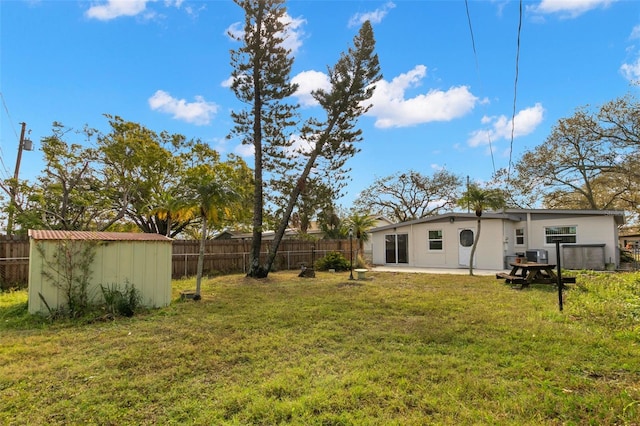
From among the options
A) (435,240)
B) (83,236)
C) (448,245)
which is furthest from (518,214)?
(83,236)

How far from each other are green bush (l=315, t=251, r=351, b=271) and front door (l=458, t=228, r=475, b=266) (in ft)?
18.1

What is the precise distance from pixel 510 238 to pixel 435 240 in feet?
11.2

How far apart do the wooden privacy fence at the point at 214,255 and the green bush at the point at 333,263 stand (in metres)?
1.08

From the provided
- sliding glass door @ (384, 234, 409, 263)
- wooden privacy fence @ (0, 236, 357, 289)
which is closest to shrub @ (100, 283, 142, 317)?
wooden privacy fence @ (0, 236, 357, 289)

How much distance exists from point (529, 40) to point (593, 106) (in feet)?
57.1

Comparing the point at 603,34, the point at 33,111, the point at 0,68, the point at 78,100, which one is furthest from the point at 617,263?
the point at 33,111

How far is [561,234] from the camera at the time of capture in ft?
51.5

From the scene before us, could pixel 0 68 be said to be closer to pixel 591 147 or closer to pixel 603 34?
pixel 603 34

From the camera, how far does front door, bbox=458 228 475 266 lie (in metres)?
16.5

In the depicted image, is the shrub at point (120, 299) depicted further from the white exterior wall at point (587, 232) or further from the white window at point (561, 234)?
the white window at point (561, 234)

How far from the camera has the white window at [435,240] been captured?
57.7 ft

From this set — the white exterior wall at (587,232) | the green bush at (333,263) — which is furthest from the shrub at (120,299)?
the white exterior wall at (587,232)

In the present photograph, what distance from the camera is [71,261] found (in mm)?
6680

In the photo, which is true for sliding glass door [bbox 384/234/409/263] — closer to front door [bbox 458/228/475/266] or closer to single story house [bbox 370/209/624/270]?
single story house [bbox 370/209/624/270]
